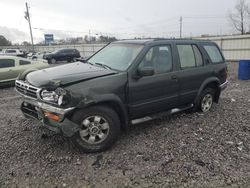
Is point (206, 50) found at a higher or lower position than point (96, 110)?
higher

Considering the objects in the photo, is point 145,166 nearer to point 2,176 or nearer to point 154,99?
point 154,99

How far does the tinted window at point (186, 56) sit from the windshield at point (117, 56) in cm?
103

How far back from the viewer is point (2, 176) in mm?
3111

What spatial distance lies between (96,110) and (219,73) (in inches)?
140

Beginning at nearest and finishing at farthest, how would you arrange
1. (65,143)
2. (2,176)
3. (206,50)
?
(2,176)
(65,143)
(206,50)

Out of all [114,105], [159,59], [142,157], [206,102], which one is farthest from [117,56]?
[206,102]

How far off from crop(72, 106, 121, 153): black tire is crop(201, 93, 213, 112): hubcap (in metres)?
2.62

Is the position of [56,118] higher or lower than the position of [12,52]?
lower

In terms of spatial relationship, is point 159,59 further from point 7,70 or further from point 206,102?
point 7,70

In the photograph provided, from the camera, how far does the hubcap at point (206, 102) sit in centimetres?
549

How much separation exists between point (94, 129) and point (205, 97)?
10.3ft

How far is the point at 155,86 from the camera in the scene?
422cm

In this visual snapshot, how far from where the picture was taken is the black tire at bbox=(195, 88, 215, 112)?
210 inches

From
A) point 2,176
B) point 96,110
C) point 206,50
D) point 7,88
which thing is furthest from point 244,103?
point 7,88
